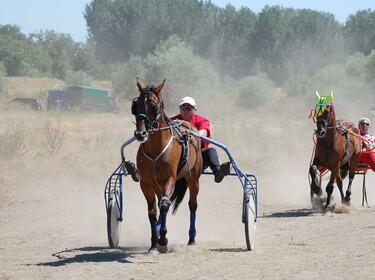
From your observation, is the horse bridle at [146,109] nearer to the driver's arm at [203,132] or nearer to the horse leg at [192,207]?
the horse leg at [192,207]

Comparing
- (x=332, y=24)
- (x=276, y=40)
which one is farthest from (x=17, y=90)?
(x=332, y=24)

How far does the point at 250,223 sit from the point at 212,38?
78974mm

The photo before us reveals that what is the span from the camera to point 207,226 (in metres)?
12.4

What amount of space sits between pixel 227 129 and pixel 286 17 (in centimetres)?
6411

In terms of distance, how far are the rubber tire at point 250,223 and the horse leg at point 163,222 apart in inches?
40.9

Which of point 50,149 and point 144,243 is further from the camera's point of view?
point 50,149

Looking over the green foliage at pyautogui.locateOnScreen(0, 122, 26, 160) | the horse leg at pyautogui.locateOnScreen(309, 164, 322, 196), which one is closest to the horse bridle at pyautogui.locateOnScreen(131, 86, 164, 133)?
the horse leg at pyautogui.locateOnScreen(309, 164, 322, 196)

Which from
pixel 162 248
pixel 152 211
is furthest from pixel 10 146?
pixel 162 248

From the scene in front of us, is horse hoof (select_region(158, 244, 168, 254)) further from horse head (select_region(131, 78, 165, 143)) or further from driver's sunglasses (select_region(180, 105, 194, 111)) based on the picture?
driver's sunglasses (select_region(180, 105, 194, 111))

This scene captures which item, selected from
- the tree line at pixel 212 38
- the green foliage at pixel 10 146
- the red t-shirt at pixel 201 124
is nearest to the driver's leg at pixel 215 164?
the red t-shirt at pixel 201 124

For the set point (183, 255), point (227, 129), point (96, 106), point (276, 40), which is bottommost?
point (183, 255)

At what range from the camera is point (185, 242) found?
10547 millimetres

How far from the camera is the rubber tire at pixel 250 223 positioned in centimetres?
967

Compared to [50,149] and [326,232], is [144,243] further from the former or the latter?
[50,149]
